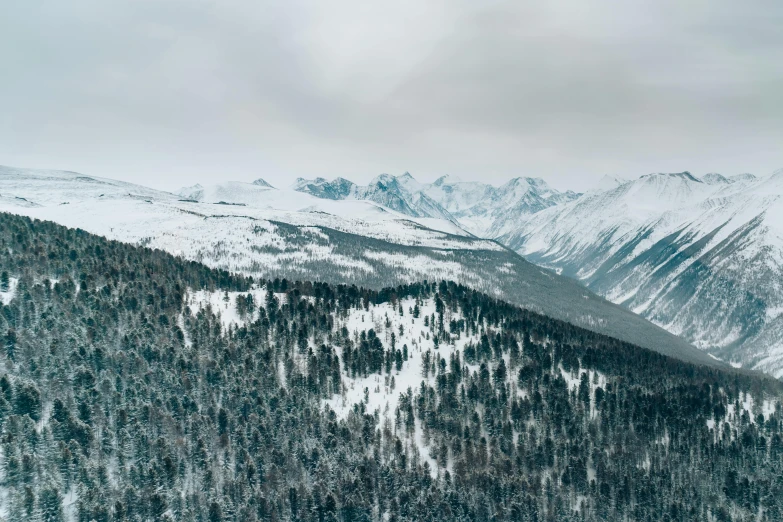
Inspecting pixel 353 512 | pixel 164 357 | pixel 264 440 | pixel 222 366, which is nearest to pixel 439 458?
pixel 353 512

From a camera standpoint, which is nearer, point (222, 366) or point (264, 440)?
point (264, 440)

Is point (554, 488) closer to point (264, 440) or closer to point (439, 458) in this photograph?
point (439, 458)

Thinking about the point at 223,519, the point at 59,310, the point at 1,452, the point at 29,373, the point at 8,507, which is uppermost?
the point at 59,310

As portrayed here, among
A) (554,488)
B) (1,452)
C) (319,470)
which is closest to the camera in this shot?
(1,452)

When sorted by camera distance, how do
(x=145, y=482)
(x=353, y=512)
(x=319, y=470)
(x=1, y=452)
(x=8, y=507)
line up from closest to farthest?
(x=8, y=507) → (x=1, y=452) → (x=145, y=482) → (x=353, y=512) → (x=319, y=470)

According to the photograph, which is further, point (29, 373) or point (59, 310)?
point (59, 310)

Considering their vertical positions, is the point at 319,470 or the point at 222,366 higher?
the point at 222,366

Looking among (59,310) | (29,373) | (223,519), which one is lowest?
(223,519)

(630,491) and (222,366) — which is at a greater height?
(222,366)

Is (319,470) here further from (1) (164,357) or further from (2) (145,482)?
(1) (164,357)

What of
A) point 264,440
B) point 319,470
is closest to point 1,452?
point 264,440
